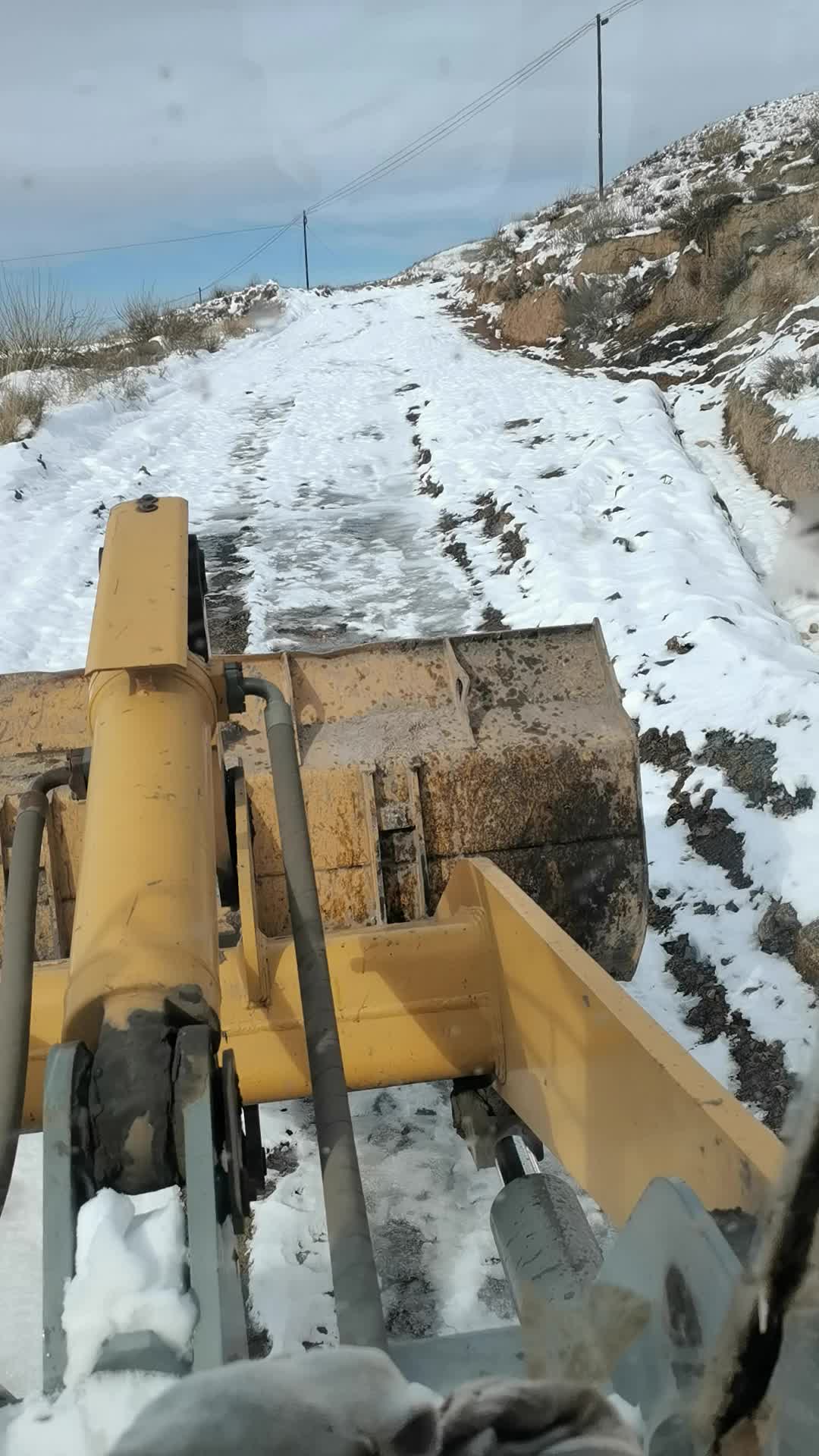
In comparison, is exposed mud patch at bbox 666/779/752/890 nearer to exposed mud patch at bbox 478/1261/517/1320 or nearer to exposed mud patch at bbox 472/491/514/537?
exposed mud patch at bbox 478/1261/517/1320

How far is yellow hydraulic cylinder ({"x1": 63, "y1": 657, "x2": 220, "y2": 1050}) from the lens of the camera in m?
1.42

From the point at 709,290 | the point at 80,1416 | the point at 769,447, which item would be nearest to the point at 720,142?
the point at 709,290

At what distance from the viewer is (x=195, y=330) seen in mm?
20953

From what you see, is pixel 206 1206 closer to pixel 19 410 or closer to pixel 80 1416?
pixel 80 1416

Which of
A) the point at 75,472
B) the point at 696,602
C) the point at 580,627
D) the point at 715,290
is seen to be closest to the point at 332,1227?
the point at 580,627

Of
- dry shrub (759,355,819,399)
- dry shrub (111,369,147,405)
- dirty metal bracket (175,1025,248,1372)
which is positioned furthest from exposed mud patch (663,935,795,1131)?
dry shrub (111,369,147,405)

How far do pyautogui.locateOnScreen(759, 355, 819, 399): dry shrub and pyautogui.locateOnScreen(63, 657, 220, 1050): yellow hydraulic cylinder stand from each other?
A: 715 cm

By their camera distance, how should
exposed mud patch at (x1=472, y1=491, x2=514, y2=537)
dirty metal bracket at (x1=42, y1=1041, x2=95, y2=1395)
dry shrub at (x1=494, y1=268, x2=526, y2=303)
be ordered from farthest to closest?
dry shrub at (x1=494, y1=268, x2=526, y2=303)
exposed mud patch at (x1=472, y1=491, x2=514, y2=537)
dirty metal bracket at (x1=42, y1=1041, x2=95, y2=1395)

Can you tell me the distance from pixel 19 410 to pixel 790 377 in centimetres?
749

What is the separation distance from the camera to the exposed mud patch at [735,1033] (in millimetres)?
2934

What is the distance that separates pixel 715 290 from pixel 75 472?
26.9ft

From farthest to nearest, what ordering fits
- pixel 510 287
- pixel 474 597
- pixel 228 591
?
pixel 510 287 → pixel 228 591 → pixel 474 597

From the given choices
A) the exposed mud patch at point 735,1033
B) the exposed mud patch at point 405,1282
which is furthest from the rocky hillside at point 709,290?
the exposed mud patch at point 405,1282

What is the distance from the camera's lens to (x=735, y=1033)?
127 inches
